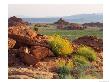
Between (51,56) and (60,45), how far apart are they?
0.32 feet

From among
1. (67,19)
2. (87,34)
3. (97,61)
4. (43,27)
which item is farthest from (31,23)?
(97,61)

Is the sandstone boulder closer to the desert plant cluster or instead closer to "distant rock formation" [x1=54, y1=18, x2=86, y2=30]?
the desert plant cluster

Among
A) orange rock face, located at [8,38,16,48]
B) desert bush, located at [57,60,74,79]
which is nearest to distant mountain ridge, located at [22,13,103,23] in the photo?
orange rock face, located at [8,38,16,48]

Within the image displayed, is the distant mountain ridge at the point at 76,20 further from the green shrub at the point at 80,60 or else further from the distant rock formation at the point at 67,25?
the green shrub at the point at 80,60

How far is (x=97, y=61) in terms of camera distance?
6.66 ft

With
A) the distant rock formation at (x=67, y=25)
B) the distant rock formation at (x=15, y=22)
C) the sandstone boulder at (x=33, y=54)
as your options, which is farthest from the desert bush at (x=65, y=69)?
the distant rock formation at (x=15, y=22)

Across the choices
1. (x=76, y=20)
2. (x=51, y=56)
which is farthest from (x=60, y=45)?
(x=76, y=20)

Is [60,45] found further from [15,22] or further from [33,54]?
[15,22]

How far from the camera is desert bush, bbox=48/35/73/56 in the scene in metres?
2.05

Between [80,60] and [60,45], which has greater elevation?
[60,45]

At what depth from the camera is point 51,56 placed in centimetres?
204

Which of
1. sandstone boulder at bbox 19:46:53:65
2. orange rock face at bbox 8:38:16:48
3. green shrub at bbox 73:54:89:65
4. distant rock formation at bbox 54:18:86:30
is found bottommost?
green shrub at bbox 73:54:89:65
